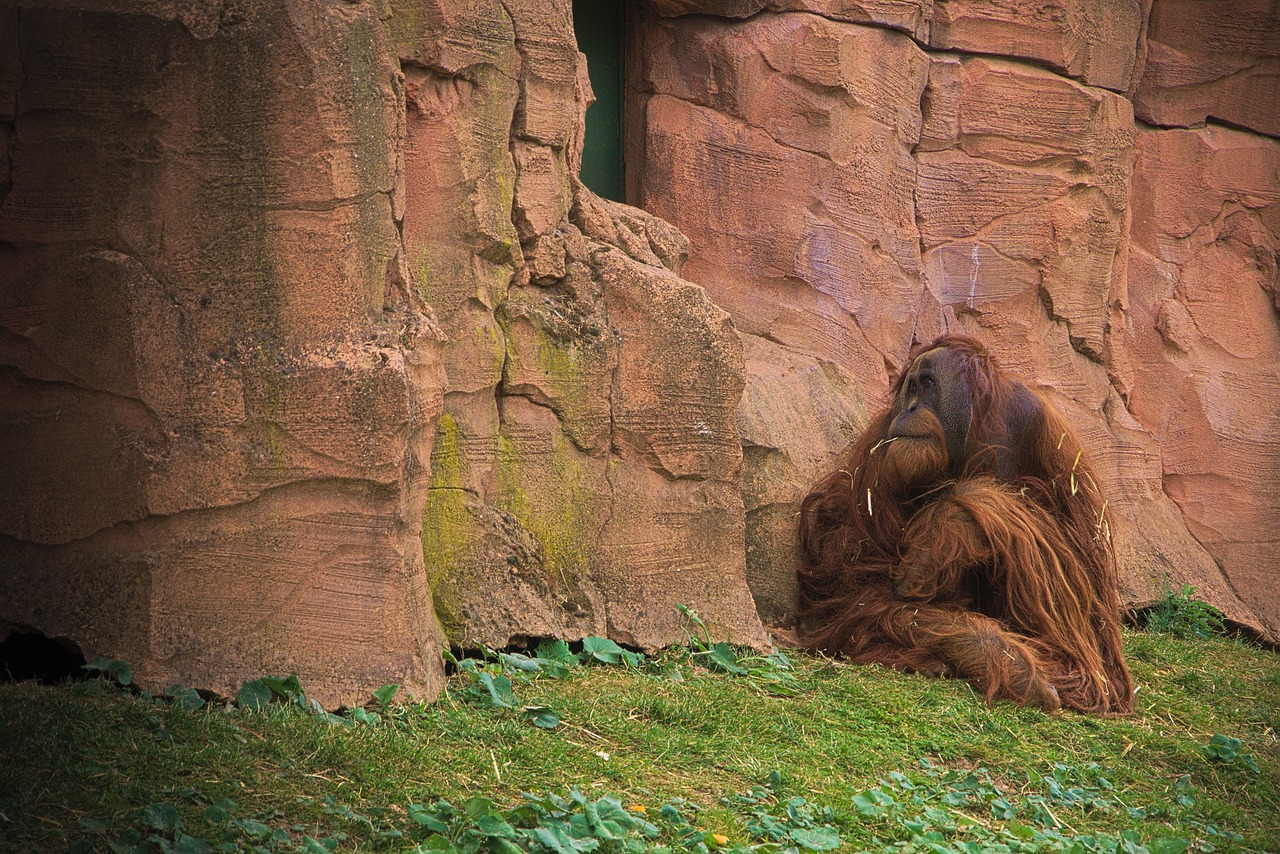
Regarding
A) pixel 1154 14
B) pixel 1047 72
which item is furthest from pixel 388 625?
pixel 1154 14

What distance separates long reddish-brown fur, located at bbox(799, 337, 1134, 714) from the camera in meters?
4.34

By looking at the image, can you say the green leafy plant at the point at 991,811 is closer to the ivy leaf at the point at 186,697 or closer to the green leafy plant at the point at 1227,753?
the green leafy plant at the point at 1227,753

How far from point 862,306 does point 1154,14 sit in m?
2.25

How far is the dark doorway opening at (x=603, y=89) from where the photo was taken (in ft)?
17.6

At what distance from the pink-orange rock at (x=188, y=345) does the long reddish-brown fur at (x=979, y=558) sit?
1.94 m

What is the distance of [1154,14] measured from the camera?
250 inches

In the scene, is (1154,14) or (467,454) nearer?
(467,454)

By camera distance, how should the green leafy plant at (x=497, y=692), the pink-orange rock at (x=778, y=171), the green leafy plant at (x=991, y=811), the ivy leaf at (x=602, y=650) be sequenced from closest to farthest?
the green leafy plant at (x=991, y=811) < the green leafy plant at (x=497, y=692) < the ivy leaf at (x=602, y=650) < the pink-orange rock at (x=778, y=171)

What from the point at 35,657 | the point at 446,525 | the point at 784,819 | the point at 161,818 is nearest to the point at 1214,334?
the point at 446,525

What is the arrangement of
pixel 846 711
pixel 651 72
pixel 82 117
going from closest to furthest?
pixel 82 117
pixel 846 711
pixel 651 72

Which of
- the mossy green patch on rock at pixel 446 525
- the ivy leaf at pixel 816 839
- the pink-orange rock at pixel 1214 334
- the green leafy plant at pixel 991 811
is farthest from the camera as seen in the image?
the pink-orange rock at pixel 1214 334

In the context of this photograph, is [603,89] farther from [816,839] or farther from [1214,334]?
[816,839]

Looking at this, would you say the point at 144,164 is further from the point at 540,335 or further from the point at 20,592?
the point at 540,335

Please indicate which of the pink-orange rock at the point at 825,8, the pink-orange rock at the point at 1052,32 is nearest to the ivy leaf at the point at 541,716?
the pink-orange rock at the point at 825,8
